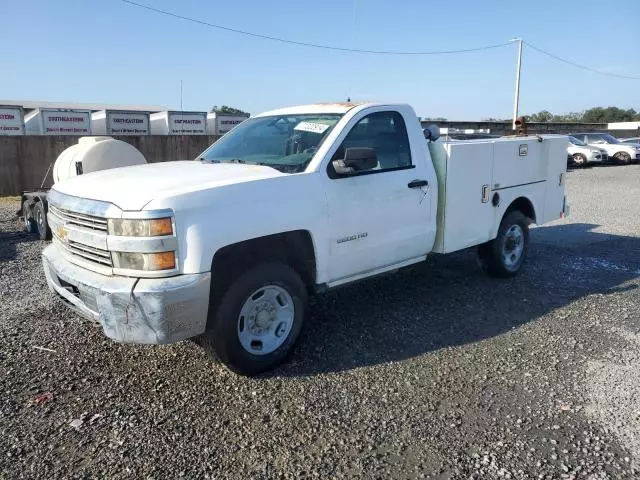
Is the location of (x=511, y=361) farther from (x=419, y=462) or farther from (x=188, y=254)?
(x=188, y=254)

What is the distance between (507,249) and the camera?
6.64 metres

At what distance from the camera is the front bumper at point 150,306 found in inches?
136

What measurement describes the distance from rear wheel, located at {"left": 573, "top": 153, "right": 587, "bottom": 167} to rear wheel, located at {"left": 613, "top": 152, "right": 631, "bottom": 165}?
2.16 meters

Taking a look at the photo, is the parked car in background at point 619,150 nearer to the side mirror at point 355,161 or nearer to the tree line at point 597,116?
the side mirror at point 355,161

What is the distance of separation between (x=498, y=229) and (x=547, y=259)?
6.24ft

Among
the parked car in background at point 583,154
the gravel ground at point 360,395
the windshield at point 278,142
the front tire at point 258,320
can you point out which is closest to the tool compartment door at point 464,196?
the gravel ground at point 360,395

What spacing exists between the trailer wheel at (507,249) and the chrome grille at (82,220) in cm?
440

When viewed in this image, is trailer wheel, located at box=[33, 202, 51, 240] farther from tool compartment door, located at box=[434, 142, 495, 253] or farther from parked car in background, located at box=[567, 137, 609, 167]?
parked car in background, located at box=[567, 137, 609, 167]

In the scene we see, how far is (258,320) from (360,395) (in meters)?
0.96

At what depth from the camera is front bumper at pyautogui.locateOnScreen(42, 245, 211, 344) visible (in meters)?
3.46

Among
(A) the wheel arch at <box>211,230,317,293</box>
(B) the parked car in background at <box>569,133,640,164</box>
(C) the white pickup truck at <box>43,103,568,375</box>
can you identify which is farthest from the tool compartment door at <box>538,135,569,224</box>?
(B) the parked car in background at <box>569,133,640,164</box>

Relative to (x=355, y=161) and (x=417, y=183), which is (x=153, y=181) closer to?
(x=355, y=161)

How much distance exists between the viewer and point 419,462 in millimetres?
3076

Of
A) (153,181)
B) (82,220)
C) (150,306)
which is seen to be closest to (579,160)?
(153,181)
